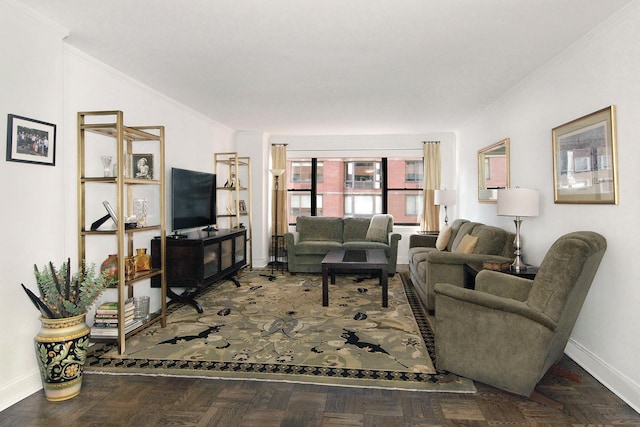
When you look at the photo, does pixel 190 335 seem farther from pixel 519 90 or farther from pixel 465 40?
pixel 519 90

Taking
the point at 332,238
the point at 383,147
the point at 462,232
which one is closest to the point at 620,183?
the point at 462,232

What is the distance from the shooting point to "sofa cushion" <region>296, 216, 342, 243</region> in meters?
6.67

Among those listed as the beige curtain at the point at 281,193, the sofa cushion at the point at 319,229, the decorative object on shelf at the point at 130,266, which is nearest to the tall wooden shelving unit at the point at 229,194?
the beige curtain at the point at 281,193

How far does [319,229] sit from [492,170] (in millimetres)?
3064

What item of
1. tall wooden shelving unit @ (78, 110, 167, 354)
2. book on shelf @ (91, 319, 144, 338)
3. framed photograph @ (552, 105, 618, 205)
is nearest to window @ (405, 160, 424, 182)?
framed photograph @ (552, 105, 618, 205)

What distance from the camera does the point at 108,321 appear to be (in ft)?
10.3

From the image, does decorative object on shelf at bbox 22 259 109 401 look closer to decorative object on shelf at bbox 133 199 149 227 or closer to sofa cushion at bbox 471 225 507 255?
decorative object on shelf at bbox 133 199 149 227

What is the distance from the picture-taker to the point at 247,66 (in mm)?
3404

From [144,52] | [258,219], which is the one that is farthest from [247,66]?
[258,219]

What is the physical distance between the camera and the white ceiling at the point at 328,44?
2.38m

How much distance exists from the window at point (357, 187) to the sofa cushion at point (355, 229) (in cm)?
74

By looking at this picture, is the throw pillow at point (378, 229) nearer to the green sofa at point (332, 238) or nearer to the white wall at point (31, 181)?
the green sofa at point (332, 238)

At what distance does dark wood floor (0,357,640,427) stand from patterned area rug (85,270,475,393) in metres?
0.14

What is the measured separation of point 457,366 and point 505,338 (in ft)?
1.27
